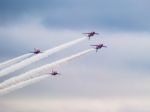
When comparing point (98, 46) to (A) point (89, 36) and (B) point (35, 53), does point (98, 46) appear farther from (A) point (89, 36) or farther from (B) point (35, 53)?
(B) point (35, 53)

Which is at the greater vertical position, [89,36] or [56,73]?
[89,36]

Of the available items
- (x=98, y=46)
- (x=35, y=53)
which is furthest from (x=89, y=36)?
(x=35, y=53)

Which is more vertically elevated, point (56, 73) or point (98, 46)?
point (98, 46)

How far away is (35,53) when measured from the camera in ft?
551

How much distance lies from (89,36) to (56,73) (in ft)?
57.9

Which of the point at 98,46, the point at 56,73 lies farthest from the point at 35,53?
the point at 98,46

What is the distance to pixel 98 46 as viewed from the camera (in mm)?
187375

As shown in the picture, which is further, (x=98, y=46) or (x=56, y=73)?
(x=98, y=46)

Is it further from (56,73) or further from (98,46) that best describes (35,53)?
(98,46)

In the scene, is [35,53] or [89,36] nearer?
[35,53]

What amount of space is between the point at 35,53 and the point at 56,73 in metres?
11.7

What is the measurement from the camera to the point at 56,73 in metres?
175

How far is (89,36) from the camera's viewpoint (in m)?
180

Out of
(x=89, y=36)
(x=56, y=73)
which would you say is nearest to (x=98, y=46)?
(x=89, y=36)
